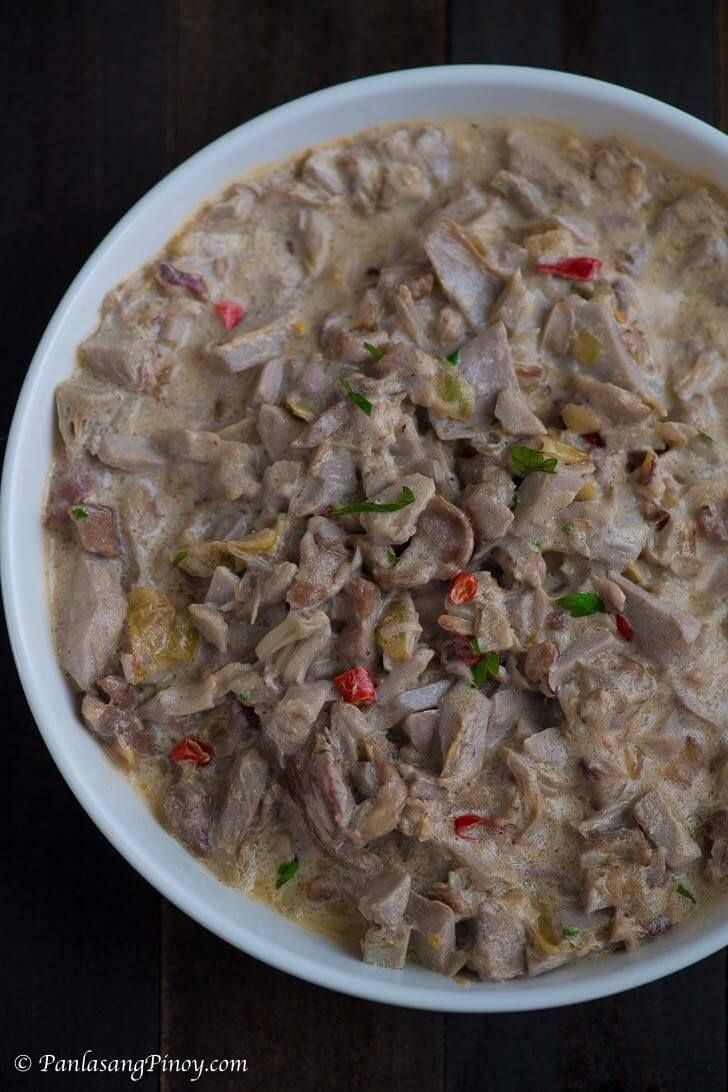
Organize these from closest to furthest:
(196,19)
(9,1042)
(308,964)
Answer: (308,964) < (9,1042) < (196,19)

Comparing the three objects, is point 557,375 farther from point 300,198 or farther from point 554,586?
point 300,198

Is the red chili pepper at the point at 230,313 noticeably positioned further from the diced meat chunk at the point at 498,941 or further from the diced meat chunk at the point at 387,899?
the diced meat chunk at the point at 498,941

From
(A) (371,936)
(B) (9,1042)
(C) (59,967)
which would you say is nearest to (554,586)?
(A) (371,936)

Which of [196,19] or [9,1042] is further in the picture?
[196,19]

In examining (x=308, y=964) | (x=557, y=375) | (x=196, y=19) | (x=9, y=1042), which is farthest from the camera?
(x=196, y=19)

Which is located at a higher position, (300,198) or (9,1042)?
(300,198)

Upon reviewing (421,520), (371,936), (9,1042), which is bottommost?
(9,1042)

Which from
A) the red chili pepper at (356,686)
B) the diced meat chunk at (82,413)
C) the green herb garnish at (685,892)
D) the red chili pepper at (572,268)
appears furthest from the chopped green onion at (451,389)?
the green herb garnish at (685,892)

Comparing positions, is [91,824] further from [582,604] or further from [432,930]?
[582,604]
